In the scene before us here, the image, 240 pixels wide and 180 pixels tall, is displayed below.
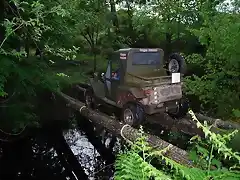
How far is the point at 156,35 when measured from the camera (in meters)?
15.6

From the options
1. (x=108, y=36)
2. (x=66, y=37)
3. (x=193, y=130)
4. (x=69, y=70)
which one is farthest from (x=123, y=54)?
(x=108, y=36)

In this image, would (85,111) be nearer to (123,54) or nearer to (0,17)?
A: (123,54)

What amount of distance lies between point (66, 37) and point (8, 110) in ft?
7.33

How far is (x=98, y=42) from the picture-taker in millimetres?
15242

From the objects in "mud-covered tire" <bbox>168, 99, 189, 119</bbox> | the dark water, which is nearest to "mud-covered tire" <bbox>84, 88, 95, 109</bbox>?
the dark water

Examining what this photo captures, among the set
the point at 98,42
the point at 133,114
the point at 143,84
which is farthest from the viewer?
the point at 98,42

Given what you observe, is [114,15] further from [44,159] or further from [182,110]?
[44,159]

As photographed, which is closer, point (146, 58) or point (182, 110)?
point (146, 58)

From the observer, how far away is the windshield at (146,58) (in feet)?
24.3

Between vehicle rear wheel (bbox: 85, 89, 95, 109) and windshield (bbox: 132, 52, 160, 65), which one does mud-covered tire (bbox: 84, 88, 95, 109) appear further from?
windshield (bbox: 132, 52, 160, 65)

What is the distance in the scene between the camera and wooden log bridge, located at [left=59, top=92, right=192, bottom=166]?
5.63 meters

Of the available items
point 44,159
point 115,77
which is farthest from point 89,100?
point 44,159

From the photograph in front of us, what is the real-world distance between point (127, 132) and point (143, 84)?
115 cm

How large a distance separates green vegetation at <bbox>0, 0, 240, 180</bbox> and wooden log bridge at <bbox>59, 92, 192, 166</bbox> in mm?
1139
